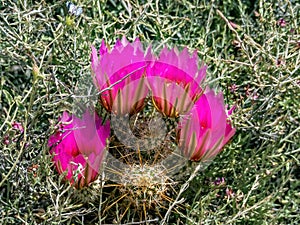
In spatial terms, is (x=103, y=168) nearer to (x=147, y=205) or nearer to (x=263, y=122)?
(x=147, y=205)

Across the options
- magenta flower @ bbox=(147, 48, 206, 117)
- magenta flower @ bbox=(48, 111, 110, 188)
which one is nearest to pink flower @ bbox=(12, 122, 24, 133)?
magenta flower @ bbox=(48, 111, 110, 188)

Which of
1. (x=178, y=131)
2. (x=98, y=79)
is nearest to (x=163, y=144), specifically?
(x=178, y=131)

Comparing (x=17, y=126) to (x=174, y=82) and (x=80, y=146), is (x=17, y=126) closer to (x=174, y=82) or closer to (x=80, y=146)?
(x=80, y=146)

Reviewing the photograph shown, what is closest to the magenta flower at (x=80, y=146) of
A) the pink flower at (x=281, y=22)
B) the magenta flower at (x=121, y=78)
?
the magenta flower at (x=121, y=78)

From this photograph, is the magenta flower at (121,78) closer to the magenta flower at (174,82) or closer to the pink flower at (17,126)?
the magenta flower at (174,82)

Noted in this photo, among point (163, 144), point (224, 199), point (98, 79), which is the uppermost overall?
point (98, 79)
